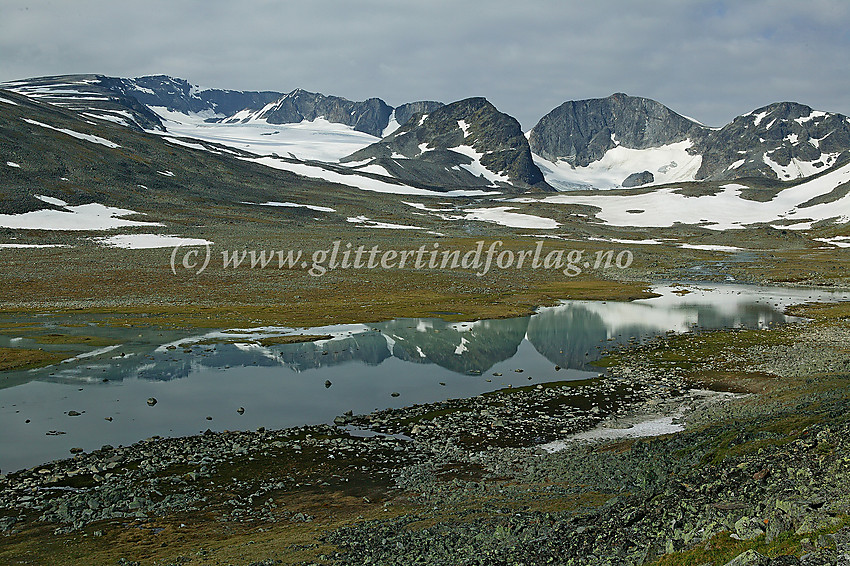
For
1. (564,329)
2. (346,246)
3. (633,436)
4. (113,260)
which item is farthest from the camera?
(346,246)

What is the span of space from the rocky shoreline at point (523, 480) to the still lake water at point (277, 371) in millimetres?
3065

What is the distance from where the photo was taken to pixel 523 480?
21.7m

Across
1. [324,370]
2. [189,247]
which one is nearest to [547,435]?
[324,370]

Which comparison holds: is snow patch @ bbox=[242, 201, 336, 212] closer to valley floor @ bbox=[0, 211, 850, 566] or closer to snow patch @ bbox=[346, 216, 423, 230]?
snow patch @ bbox=[346, 216, 423, 230]

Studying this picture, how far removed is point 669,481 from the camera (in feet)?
60.0

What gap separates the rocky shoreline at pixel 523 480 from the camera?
1414cm

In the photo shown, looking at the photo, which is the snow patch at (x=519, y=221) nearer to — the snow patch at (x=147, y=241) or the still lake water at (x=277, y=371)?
the snow patch at (x=147, y=241)

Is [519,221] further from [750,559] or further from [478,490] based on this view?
[750,559]

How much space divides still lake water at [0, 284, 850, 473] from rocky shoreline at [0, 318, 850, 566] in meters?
3.06

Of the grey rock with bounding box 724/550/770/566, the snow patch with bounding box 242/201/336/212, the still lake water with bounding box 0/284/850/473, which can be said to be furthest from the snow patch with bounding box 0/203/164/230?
the grey rock with bounding box 724/550/770/566

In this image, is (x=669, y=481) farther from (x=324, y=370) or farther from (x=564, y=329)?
(x=564, y=329)

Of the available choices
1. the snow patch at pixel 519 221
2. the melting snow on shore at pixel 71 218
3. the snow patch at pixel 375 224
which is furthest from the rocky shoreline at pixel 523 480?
the snow patch at pixel 519 221

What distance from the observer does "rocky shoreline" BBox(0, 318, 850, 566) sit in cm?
1414

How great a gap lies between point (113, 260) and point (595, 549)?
92.9 meters
